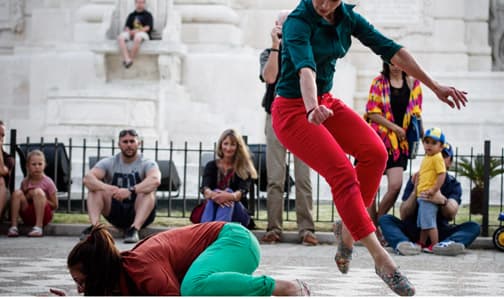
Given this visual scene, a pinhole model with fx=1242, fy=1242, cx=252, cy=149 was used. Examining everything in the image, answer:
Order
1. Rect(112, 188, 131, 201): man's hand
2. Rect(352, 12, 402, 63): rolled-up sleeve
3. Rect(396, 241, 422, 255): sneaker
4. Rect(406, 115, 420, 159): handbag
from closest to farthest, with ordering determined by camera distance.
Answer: Rect(352, 12, 402, 63): rolled-up sleeve
Rect(396, 241, 422, 255): sneaker
Rect(406, 115, 420, 159): handbag
Rect(112, 188, 131, 201): man's hand

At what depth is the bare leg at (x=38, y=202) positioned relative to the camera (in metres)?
12.4

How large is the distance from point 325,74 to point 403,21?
51.7ft

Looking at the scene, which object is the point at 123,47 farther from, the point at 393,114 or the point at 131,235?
the point at 393,114

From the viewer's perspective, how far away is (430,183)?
1140 cm

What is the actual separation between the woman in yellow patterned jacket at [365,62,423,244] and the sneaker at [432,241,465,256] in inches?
25.1

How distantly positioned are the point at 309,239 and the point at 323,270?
2314 millimetres

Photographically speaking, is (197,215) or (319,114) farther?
(197,215)

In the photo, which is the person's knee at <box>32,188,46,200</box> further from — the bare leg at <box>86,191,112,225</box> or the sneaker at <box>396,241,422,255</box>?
the sneaker at <box>396,241,422,255</box>

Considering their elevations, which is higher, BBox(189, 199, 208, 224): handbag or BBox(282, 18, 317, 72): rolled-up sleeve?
BBox(282, 18, 317, 72): rolled-up sleeve

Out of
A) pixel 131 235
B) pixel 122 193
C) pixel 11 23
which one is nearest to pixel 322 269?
pixel 131 235

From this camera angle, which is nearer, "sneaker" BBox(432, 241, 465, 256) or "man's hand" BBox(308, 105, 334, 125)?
"man's hand" BBox(308, 105, 334, 125)

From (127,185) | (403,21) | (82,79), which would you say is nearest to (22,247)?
(127,185)

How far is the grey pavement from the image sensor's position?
8258 mm

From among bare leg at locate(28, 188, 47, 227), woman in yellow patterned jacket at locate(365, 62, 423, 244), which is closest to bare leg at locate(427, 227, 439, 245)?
woman in yellow patterned jacket at locate(365, 62, 423, 244)
